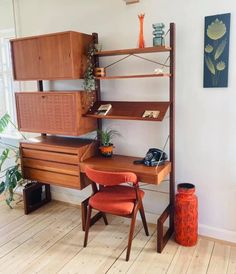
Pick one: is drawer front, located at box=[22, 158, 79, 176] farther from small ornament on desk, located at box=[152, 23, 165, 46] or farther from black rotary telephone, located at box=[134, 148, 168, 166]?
small ornament on desk, located at box=[152, 23, 165, 46]

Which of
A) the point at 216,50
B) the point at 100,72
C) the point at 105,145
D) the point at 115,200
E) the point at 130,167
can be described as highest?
the point at 216,50

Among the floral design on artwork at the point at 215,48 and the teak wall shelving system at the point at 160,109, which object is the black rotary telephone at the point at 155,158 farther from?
the floral design on artwork at the point at 215,48

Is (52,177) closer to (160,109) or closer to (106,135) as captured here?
(106,135)

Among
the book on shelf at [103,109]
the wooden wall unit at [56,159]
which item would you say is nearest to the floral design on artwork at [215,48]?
the book on shelf at [103,109]

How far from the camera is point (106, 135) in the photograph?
2656 millimetres

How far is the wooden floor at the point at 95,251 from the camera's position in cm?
212

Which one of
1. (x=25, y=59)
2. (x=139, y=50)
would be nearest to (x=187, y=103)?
(x=139, y=50)

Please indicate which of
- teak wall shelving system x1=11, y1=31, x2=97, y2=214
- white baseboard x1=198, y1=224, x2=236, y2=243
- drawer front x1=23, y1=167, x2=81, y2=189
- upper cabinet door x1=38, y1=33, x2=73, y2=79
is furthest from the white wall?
drawer front x1=23, y1=167, x2=81, y2=189

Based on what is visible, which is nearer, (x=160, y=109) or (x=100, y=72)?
(x=160, y=109)

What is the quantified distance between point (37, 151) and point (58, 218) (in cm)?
75

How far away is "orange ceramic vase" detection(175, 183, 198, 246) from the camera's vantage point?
2295 mm

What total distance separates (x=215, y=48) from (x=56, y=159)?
1697mm

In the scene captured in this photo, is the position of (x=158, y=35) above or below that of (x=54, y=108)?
above

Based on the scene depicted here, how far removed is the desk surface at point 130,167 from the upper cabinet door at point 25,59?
39.6 inches
